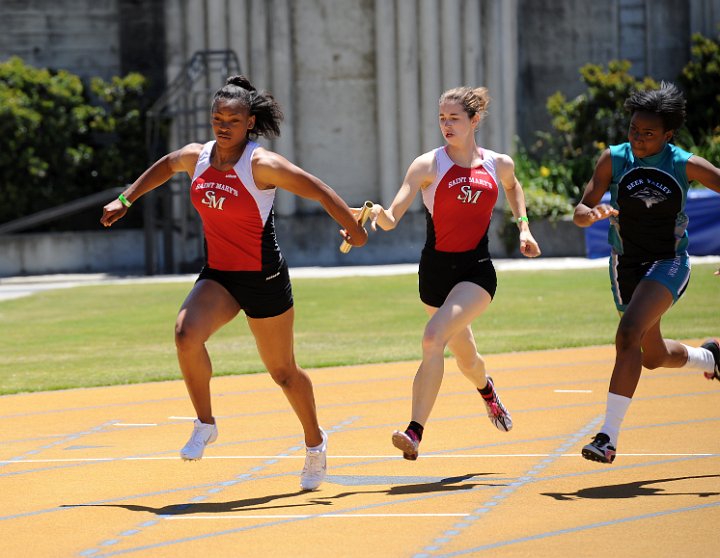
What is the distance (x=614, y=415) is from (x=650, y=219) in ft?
4.13

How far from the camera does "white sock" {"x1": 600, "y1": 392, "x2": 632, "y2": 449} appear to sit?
24.1 feet

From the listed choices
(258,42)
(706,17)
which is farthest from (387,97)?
(706,17)

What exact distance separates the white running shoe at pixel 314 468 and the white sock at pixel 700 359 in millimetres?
2635

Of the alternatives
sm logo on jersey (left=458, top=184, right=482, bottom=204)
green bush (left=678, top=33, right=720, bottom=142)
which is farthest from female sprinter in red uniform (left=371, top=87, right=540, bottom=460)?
green bush (left=678, top=33, right=720, bottom=142)

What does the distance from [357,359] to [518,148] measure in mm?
18925

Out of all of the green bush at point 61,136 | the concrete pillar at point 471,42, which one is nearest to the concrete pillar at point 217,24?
the green bush at point 61,136

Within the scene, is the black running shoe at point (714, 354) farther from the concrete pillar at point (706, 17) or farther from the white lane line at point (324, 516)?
A: the concrete pillar at point (706, 17)

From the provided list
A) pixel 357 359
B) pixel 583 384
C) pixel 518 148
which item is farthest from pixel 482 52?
pixel 583 384

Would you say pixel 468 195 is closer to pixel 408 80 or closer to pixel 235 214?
pixel 235 214

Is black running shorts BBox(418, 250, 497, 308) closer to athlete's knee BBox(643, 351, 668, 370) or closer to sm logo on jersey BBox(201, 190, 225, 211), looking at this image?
athlete's knee BBox(643, 351, 668, 370)

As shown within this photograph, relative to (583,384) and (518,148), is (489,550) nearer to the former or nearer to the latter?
(583,384)

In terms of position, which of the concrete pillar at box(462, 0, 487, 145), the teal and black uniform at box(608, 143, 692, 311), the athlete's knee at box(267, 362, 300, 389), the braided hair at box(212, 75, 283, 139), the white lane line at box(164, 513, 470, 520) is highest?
the concrete pillar at box(462, 0, 487, 145)

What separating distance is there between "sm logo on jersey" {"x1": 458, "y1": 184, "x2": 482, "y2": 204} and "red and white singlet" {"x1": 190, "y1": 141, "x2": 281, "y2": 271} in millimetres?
1288

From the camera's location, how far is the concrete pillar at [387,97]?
29.9 metres
